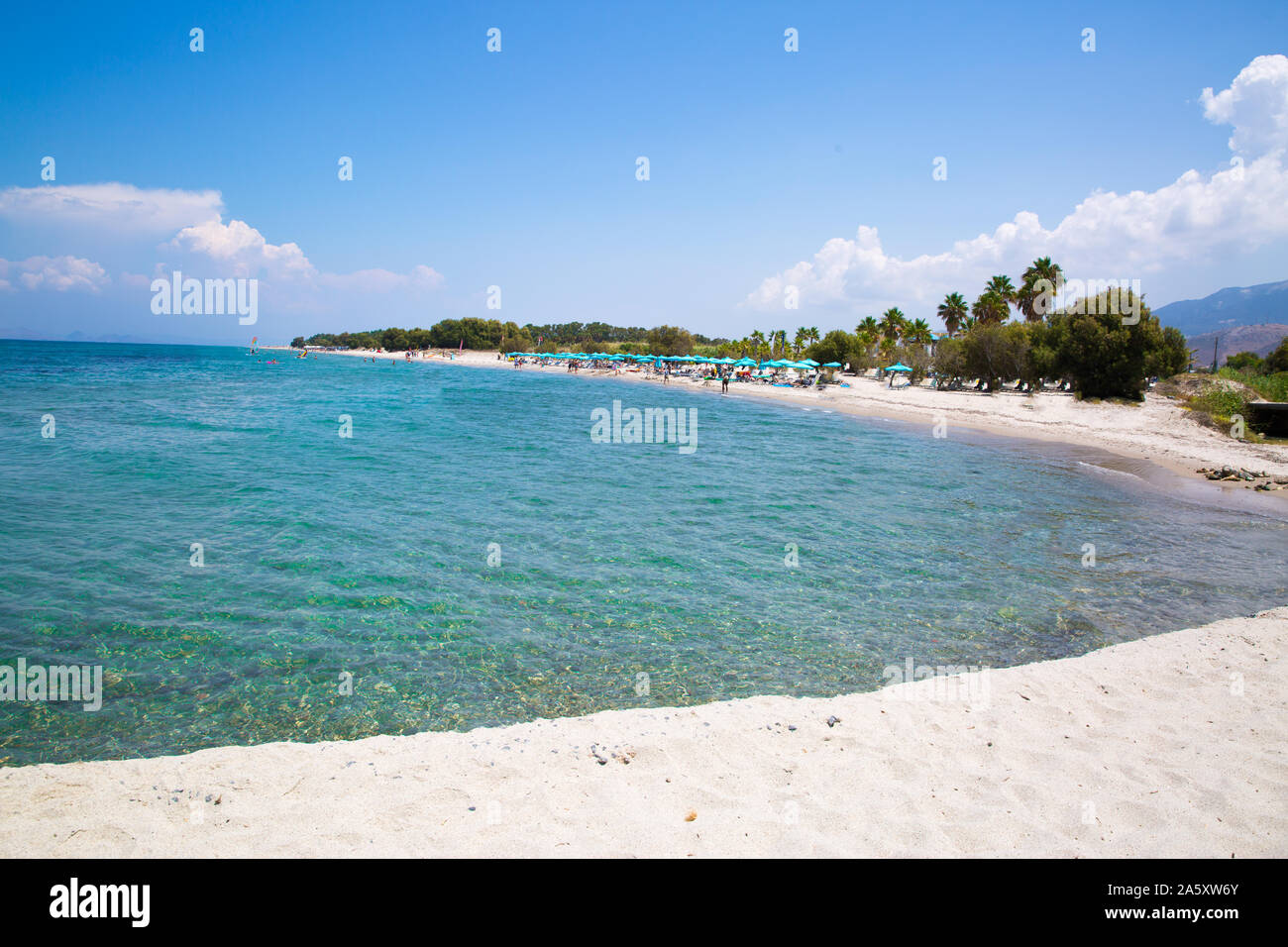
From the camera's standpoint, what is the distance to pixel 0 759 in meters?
5.82

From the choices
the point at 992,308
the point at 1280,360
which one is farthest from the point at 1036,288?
the point at 1280,360

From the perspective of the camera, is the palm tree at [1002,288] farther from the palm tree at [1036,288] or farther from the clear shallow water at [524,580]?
the clear shallow water at [524,580]

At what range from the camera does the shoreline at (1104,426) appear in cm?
2222

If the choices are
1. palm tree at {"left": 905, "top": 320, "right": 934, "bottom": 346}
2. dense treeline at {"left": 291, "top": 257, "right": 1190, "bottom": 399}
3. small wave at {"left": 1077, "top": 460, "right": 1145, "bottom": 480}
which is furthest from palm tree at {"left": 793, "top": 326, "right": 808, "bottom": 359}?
small wave at {"left": 1077, "top": 460, "right": 1145, "bottom": 480}

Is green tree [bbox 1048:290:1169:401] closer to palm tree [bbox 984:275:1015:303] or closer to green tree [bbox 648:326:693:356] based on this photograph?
palm tree [bbox 984:275:1015:303]

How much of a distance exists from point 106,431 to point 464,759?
109ft

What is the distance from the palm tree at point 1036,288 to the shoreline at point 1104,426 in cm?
1422

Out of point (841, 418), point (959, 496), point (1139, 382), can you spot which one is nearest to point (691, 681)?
point (959, 496)

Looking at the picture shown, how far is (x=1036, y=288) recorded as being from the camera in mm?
68812

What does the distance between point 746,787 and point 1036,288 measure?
8134 cm

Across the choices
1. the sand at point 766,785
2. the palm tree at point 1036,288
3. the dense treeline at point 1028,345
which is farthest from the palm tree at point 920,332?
the sand at point 766,785

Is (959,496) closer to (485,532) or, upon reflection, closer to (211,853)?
(485,532)

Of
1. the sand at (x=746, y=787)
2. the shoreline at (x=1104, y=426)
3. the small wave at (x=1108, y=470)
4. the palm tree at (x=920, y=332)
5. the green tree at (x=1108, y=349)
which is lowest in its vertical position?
the sand at (x=746, y=787)

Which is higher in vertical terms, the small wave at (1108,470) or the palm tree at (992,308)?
the palm tree at (992,308)
